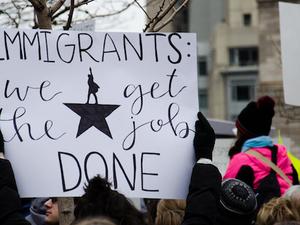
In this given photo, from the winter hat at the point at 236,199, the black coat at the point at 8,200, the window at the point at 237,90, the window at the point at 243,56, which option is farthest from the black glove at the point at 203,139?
the window at the point at 237,90

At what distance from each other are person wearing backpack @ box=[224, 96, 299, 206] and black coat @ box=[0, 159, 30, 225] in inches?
92.4

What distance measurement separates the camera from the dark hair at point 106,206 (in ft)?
10.5

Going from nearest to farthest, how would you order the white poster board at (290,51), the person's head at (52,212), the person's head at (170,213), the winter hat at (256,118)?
the person's head at (170,213)
the person's head at (52,212)
the winter hat at (256,118)
the white poster board at (290,51)

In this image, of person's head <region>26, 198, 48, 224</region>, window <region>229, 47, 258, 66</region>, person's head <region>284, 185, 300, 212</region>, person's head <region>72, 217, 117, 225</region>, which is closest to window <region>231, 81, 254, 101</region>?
window <region>229, 47, 258, 66</region>

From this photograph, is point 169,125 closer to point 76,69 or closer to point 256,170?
point 76,69

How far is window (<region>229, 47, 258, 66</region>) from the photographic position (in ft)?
214

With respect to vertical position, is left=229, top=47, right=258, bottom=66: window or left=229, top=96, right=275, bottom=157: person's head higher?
left=229, top=96, right=275, bottom=157: person's head

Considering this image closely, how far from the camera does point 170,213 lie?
4898 mm

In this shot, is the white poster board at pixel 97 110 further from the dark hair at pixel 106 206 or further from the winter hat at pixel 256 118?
the winter hat at pixel 256 118

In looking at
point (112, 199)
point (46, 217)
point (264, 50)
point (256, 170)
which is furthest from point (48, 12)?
point (264, 50)

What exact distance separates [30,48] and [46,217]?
5.87ft

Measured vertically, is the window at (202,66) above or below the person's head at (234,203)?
below

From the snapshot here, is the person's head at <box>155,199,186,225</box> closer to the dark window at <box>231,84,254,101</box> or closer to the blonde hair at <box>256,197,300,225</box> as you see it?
the blonde hair at <box>256,197,300,225</box>

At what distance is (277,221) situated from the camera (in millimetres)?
4145
